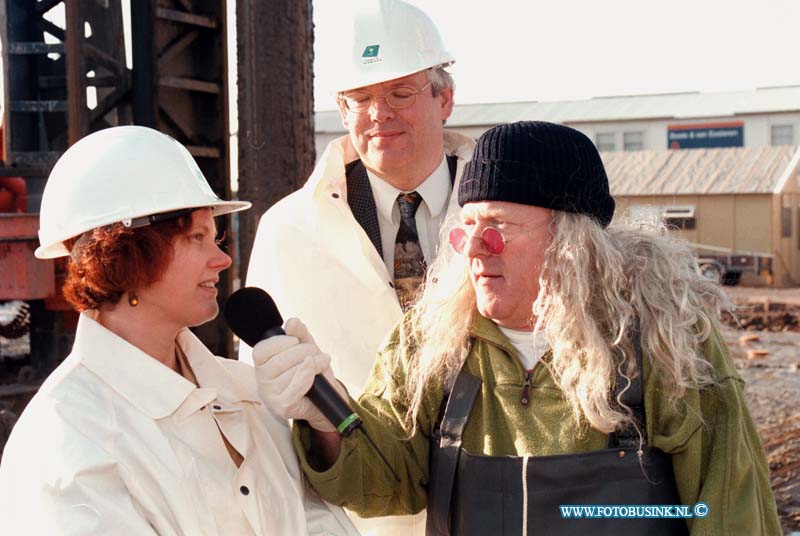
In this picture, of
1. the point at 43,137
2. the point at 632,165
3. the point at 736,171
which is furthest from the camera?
the point at 632,165

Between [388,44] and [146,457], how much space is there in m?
1.84

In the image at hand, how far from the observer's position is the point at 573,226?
8.30 ft

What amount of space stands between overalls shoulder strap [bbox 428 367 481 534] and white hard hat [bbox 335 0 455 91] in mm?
1339

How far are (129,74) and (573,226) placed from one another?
4773 millimetres

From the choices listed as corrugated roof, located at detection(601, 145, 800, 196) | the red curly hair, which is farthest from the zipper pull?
corrugated roof, located at detection(601, 145, 800, 196)

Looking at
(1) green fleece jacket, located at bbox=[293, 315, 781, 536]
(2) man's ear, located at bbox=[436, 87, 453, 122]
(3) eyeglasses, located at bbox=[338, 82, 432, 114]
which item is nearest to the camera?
(1) green fleece jacket, located at bbox=[293, 315, 781, 536]

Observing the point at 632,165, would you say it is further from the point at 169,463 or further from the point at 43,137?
the point at 169,463

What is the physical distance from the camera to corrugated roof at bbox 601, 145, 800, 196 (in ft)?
80.9

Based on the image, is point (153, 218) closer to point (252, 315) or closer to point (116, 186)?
point (116, 186)

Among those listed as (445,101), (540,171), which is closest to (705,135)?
(445,101)

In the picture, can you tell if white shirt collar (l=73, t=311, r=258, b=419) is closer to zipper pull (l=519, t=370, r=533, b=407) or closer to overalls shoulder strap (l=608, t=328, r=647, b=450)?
zipper pull (l=519, t=370, r=533, b=407)

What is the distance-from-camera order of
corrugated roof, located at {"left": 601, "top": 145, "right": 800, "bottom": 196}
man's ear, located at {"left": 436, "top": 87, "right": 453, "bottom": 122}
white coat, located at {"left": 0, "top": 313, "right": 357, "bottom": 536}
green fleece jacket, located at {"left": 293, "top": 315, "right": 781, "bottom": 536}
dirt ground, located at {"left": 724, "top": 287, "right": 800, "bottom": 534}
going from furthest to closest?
corrugated roof, located at {"left": 601, "top": 145, "right": 800, "bottom": 196} < dirt ground, located at {"left": 724, "top": 287, "right": 800, "bottom": 534} < man's ear, located at {"left": 436, "top": 87, "right": 453, "bottom": 122} < green fleece jacket, located at {"left": 293, "top": 315, "right": 781, "bottom": 536} < white coat, located at {"left": 0, "top": 313, "right": 357, "bottom": 536}

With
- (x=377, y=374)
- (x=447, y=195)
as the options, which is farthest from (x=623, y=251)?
(x=447, y=195)

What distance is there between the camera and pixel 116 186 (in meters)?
2.40
